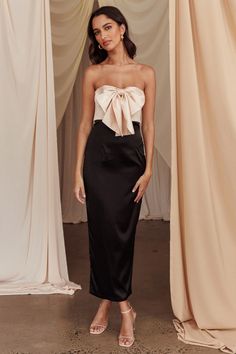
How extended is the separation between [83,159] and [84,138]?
0.39 ft

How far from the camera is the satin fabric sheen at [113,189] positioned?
2.46 m

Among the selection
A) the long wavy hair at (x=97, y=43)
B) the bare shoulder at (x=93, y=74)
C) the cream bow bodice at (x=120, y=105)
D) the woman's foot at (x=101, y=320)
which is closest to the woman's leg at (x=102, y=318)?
the woman's foot at (x=101, y=320)

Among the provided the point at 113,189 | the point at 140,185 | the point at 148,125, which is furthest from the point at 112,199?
the point at 148,125

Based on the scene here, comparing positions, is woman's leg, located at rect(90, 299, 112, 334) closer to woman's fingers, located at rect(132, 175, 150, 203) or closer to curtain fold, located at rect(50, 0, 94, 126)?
woman's fingers, located at rect(132, 175, 150, 203)

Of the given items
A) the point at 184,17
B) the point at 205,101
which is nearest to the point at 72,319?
the point at 205,101

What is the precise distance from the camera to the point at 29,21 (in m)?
3.25

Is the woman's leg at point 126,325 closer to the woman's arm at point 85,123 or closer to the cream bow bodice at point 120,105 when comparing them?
the woman's arm at point 85,123

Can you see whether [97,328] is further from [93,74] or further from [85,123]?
[93,74]

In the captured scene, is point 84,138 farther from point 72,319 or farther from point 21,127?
point 72,319

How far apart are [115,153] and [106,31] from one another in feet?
2.08

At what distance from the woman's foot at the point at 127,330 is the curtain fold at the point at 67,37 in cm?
244

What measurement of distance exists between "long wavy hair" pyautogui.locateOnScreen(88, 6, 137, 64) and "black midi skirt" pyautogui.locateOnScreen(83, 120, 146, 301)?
0.39 meters

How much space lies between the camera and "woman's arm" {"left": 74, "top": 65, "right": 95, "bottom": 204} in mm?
2561

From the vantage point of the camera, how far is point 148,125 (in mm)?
2531
